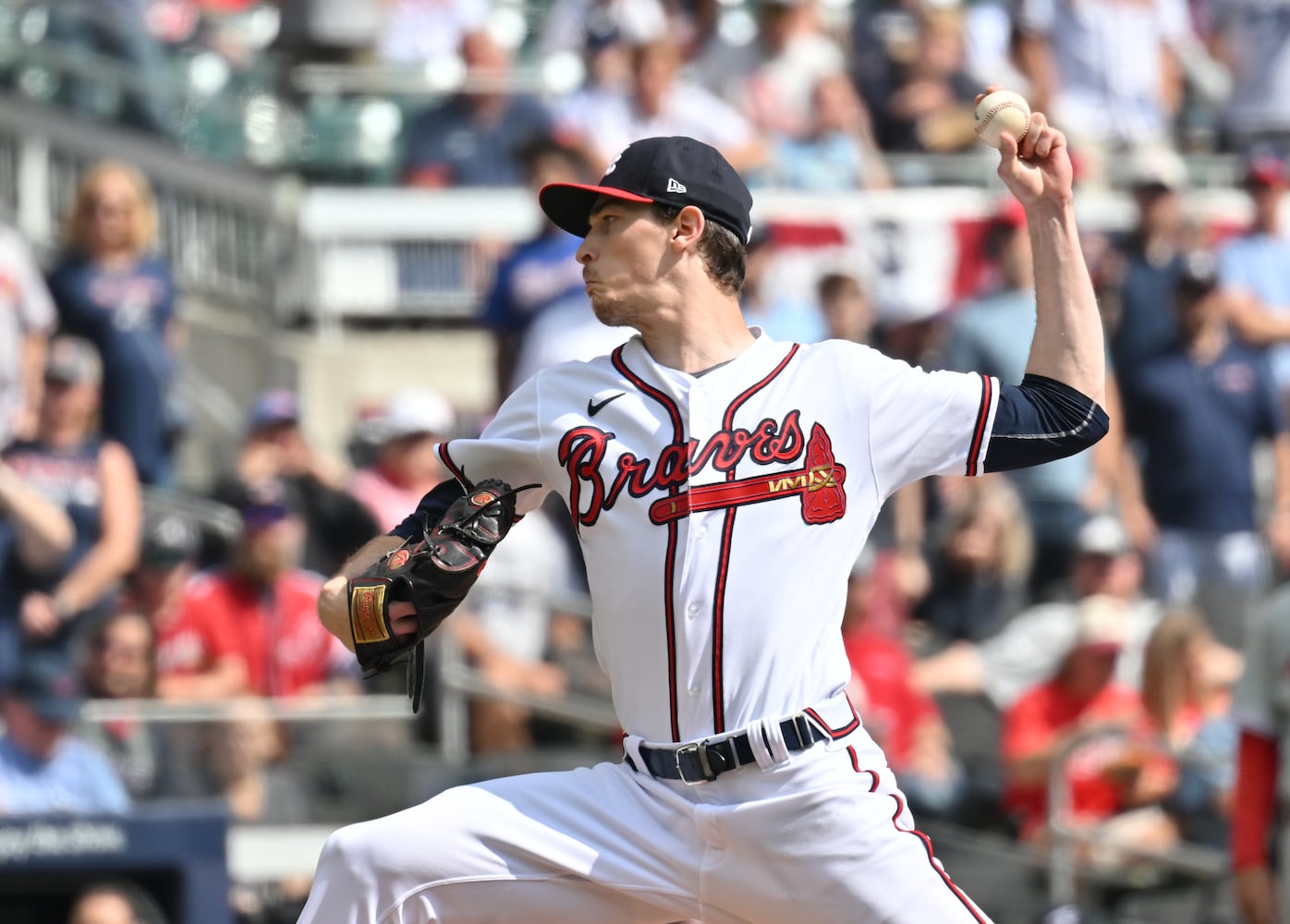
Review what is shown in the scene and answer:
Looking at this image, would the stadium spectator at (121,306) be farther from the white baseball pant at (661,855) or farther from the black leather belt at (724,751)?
the black leather belt at (724,751)

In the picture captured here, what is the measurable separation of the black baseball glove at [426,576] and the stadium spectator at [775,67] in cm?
665

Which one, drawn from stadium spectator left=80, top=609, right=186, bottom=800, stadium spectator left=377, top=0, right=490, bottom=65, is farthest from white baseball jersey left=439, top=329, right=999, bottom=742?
stadium spectator left=377, top=0, right=490, bottom=65

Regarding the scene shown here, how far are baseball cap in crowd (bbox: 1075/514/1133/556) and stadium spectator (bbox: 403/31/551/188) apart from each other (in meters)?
3.31

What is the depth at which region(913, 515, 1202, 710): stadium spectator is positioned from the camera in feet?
25.0

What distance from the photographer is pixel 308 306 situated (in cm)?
1045

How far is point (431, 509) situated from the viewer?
3973 millimetres

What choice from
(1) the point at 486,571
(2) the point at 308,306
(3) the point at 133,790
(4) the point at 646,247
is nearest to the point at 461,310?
(2) the point at 308,306

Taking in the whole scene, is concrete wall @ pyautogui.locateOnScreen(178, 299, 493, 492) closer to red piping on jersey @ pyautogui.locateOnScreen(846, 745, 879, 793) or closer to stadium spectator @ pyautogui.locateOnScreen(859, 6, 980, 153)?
stadium spectator @ pyautogui.locateOnScreen(859, 6, 980, 153)

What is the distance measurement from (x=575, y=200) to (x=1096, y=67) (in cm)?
754

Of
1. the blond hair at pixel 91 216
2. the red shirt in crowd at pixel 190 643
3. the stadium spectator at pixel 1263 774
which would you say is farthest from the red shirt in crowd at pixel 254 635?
the stadium spectator at pixel 1263 774

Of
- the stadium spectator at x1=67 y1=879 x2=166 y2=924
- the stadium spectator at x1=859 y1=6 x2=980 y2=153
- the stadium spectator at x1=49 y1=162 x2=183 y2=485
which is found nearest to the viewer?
the stadium spectator at x1=67 y1=879 x2=166 y2=924

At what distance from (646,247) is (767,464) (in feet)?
1.55

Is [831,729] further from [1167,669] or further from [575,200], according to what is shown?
[1167,669]

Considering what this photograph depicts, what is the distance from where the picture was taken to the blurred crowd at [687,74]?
1021 centimetres
